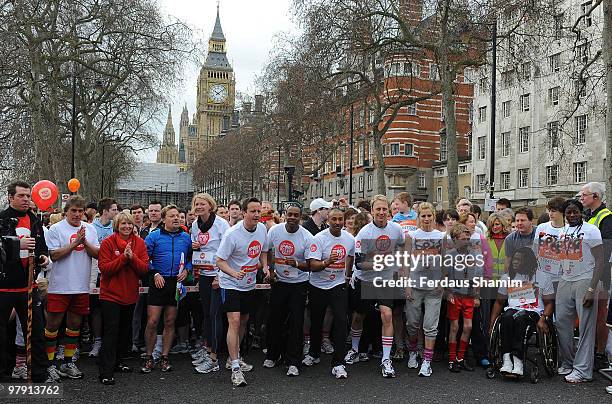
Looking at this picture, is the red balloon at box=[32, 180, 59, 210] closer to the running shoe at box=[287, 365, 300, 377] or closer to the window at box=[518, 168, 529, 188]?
the running shoe at box=[287, 365, 300, 377]

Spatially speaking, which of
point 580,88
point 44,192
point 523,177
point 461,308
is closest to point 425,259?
point 461,308

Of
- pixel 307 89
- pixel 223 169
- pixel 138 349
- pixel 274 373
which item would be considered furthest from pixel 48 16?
pixel 223 169

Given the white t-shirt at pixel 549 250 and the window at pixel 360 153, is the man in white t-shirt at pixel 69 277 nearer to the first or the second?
the white t-shirt at pixel 549 250

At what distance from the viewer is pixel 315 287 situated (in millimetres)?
8609

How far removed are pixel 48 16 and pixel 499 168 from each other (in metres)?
32.3

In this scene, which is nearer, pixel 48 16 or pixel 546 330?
pixel 546 330

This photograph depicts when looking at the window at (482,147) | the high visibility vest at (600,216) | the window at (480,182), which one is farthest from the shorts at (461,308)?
the window at (482,147)

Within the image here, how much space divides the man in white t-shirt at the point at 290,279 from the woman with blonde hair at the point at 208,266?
756 millimetres

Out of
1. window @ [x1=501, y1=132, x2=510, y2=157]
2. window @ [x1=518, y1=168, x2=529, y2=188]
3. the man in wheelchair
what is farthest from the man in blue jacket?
window @ [x1=501, y1=132, x2=510, y2=157]

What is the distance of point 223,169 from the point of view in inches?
2913

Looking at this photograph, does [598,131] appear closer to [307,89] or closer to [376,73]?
[376,73]

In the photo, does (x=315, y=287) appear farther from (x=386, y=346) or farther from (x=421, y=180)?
(x=421, y=180)

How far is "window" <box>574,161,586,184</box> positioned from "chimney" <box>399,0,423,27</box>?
659 inches

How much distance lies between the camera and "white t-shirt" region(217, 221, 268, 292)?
8.06 metres
